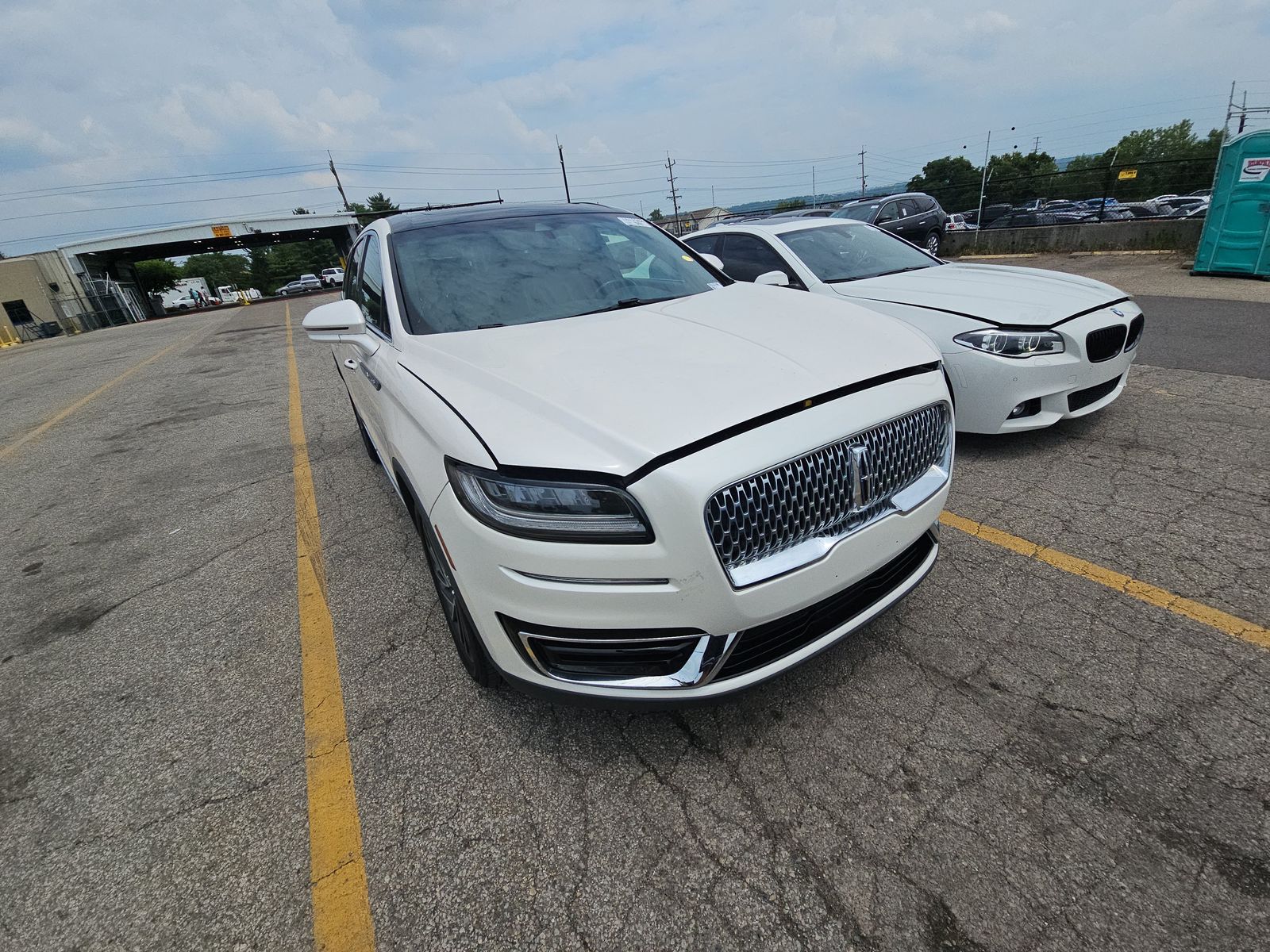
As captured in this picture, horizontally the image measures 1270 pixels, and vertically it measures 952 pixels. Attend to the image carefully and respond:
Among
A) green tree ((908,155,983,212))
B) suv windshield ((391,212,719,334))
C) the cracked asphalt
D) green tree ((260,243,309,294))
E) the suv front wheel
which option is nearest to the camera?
the cracked asphalt

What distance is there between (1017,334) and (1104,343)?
25.5 inches

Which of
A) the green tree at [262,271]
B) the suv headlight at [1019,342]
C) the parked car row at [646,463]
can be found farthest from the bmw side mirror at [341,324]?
the green tree at [262,271]

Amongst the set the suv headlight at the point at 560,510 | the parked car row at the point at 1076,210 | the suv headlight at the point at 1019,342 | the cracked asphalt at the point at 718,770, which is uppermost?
the suv headlight at the point at 560,510

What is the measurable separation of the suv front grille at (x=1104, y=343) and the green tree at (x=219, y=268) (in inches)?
5092

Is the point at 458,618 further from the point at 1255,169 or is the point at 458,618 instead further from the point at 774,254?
the point at 1255,169

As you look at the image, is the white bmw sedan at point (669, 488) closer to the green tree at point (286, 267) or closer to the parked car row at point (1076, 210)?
the parked car row at point (1076, 210)

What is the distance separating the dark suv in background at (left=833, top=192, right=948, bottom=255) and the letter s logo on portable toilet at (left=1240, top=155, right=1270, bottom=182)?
5.31 m

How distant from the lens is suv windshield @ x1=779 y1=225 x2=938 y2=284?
4887 millimetres

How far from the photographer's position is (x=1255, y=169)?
8602 millimetres

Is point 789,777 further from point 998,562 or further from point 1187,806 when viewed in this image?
point 998,562

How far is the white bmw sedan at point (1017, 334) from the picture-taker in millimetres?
3633

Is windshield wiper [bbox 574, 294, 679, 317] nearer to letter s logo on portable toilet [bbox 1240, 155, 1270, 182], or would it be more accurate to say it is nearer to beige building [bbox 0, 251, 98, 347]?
letter s logo on portable toilet [bbox 1240, 155, 1270, 182]

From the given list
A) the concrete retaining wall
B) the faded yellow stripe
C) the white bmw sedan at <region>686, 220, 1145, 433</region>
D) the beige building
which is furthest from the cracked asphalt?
the beige building

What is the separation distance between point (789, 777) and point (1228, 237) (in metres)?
12.0
